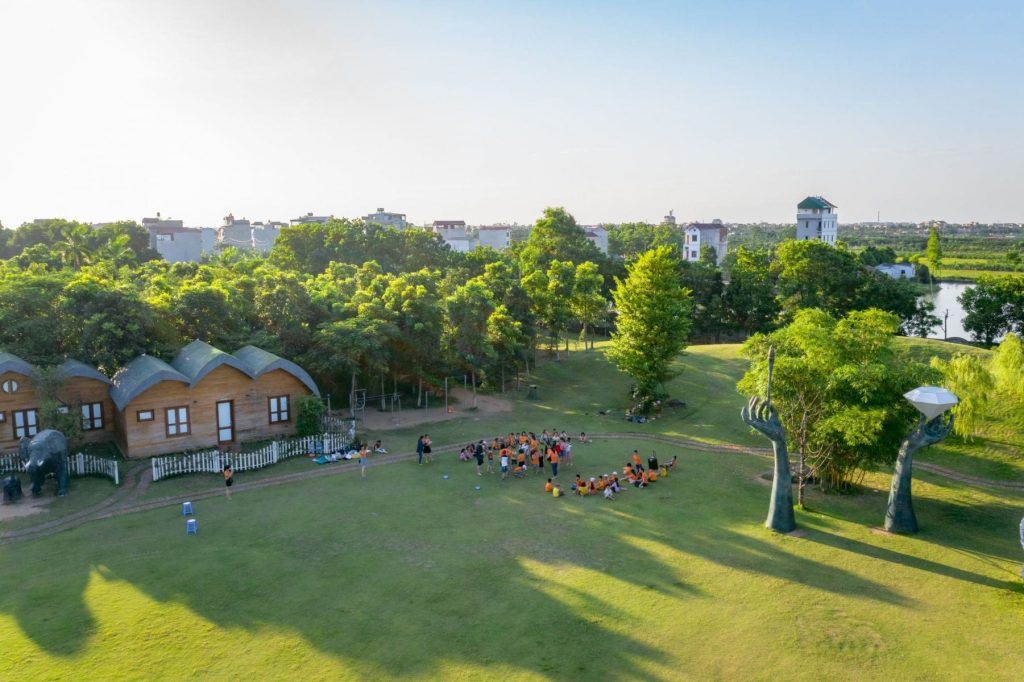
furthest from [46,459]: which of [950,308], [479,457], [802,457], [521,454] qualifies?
[950,308]

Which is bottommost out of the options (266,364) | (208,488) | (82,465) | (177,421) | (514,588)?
(514,588)

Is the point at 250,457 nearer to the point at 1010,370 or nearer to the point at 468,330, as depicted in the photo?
the point at 468,330

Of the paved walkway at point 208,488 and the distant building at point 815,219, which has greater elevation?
the distant building at point 815,219

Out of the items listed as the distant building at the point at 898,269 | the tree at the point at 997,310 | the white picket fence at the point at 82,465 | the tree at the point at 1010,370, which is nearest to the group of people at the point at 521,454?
the white picket fence at the point at 82,465

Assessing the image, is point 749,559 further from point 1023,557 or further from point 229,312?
point 229,312

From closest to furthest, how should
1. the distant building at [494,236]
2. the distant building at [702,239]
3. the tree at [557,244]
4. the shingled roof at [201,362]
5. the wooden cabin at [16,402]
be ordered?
the wooden cabin at [16,402] < the shingled roof at [201,362] < the tree at [557,244] < the distant building at [702,239] < the distant building at [494,236]

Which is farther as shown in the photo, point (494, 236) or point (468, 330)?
point (494, 236)

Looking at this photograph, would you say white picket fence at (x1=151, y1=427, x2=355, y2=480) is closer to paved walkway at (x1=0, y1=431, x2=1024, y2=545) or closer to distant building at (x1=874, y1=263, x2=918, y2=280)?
paved walkway at (x1=0, y1=431, x2=1024, y2=545)

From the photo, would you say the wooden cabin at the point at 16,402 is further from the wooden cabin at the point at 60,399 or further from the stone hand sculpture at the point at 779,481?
the stone hand sculpture at the point at 779,481

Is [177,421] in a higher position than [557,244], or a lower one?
lower
